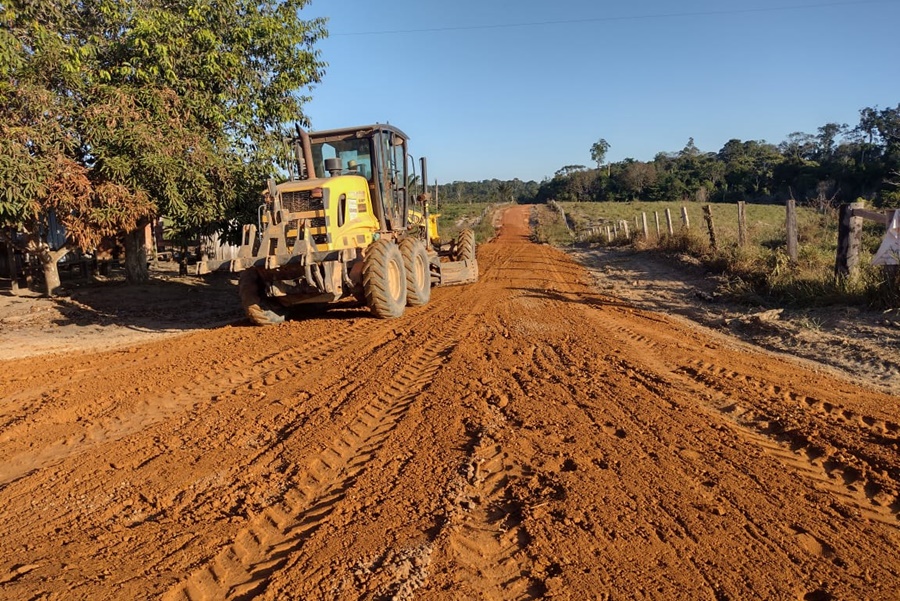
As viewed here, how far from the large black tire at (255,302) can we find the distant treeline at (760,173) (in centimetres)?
2926

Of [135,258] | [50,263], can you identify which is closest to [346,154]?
[135,258]

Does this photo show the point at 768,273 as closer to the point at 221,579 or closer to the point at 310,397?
the point at 310,397

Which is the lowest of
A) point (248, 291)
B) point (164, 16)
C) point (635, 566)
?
point (635, 566)

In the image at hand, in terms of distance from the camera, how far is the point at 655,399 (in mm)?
5176

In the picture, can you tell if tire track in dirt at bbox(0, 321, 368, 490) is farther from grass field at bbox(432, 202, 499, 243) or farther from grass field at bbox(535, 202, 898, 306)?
grass field at bbox(432, 202, 499, 243)

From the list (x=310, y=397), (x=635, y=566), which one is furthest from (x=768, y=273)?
(x=635, y=566)

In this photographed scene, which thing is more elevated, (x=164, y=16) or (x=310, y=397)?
(x=164, y=16)

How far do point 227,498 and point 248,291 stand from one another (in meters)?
6.33

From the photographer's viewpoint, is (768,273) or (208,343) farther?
(768,273)

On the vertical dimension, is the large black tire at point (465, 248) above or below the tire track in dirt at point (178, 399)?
above

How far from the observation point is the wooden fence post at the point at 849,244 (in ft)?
29.9

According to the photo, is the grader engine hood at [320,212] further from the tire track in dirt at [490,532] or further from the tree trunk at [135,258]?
the tree trunk at [135,258]

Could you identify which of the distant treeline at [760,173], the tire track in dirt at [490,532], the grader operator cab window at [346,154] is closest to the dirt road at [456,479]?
the tire track in dirt at [490,532]

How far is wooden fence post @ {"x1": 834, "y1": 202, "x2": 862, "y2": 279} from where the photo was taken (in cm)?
912
